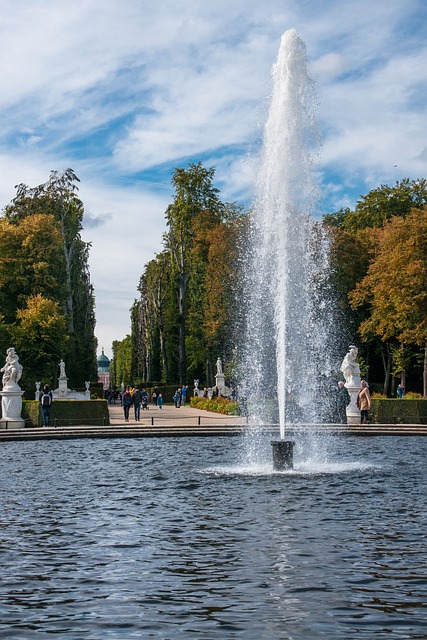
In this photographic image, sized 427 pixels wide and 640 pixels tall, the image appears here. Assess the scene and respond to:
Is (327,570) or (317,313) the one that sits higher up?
(317,313)

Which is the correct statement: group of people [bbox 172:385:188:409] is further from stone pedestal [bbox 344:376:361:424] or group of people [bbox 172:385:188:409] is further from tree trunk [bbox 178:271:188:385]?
stone pedestal [bbox 344:376:361:424]

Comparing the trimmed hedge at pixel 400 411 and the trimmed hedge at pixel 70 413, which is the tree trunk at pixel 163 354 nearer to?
the trimmed hedge at pixel 70 413

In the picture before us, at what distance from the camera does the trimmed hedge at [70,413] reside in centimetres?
3462

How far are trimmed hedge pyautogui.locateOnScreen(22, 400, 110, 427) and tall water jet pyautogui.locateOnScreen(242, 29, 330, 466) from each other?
5840 millimetres

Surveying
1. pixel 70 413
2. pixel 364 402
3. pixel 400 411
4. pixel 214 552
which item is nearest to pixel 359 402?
pixel 364 402

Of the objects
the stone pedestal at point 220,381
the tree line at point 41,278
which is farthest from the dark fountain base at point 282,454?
the stone pedestal at point 220,381

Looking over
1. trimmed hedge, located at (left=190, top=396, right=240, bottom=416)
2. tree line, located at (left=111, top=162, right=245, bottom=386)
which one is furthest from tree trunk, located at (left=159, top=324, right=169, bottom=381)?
trimmed hedge, located at (left=190, top=396, right=240, bottom=416)

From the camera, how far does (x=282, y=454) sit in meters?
19.9

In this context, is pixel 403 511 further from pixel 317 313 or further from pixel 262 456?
pixel 317 313

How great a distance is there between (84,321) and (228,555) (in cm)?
7233

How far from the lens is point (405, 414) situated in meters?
35.0

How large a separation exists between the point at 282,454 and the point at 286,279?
24.3 feet

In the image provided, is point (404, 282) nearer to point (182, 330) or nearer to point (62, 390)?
point (62, 390)

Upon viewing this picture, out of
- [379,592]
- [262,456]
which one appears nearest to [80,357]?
[262,456]
